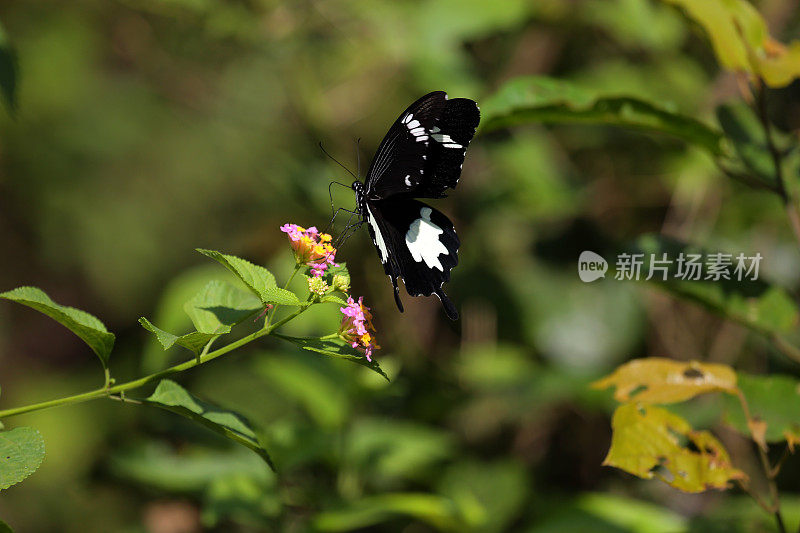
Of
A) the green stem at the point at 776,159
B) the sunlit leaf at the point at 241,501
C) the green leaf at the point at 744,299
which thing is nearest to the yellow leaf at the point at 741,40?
the green stem at the point at 776,159

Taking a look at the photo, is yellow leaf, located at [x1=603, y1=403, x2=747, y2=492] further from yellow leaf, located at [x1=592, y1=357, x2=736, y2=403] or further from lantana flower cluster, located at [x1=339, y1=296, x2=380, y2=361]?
lantana flower cluster, located at [x1=339, y1=296, x2=380, y2=361]

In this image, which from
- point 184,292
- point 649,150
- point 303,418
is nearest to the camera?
point 184,292

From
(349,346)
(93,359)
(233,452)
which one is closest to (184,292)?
(233,452)

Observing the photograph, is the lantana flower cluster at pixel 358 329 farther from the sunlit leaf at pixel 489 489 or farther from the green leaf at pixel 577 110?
the sunlit leaf at pixel 489 489

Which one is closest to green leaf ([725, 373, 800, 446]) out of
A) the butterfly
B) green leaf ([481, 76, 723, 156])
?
green leaf ([481, 76, 723, 156])

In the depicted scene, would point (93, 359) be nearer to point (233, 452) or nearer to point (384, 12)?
point (233, 452)

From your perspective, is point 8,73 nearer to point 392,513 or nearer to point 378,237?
point 378,237
